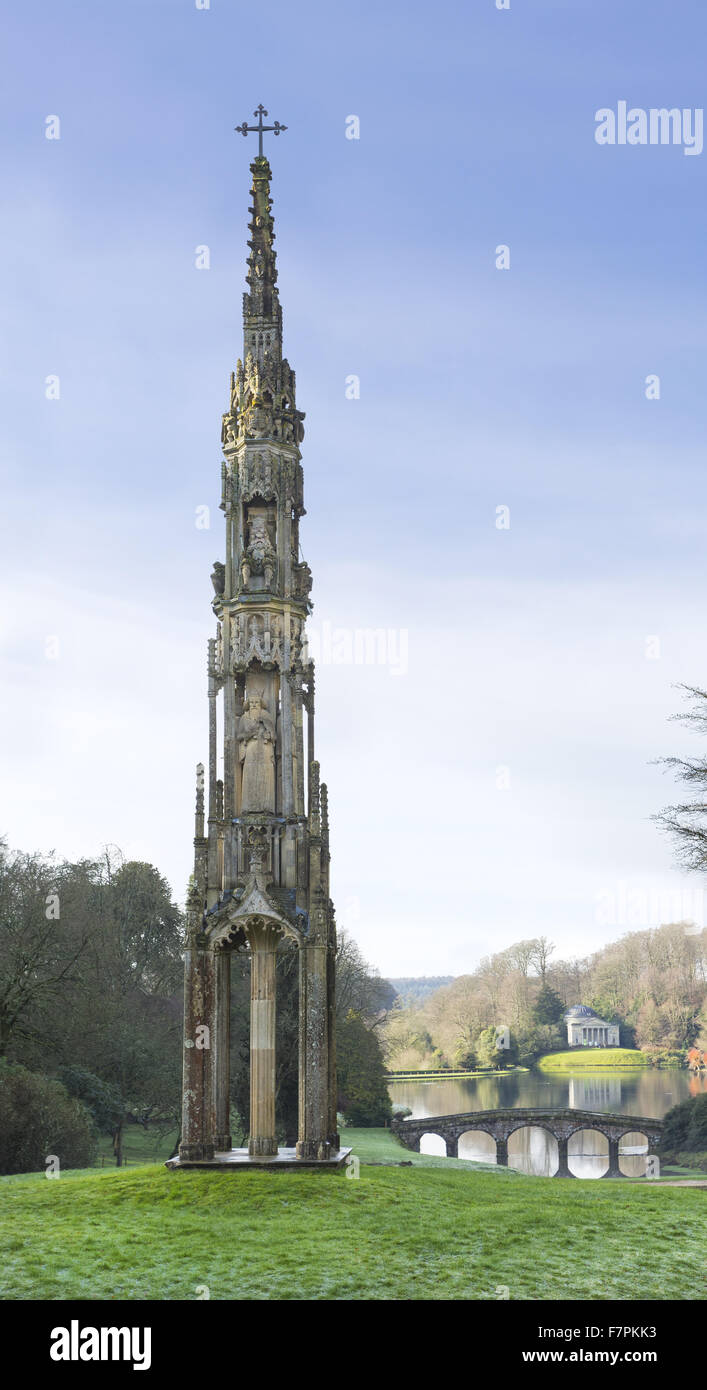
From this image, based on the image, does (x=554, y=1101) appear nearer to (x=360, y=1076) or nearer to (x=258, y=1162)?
(x=360, y=1076)

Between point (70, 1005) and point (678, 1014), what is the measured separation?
3852 inches

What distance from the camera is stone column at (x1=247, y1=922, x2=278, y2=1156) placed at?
23109 millimetres

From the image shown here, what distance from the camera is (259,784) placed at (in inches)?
980

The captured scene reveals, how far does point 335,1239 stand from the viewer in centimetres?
1752

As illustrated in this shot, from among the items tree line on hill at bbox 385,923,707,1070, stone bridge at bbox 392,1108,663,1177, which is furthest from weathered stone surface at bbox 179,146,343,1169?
tree line on hill at bbox 385,923,707,1070

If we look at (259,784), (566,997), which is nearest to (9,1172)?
(259,784)

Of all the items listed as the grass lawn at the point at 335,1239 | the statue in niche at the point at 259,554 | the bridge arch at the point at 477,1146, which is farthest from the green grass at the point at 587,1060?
the statue in niche at the point at 259,554

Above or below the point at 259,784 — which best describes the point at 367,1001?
below

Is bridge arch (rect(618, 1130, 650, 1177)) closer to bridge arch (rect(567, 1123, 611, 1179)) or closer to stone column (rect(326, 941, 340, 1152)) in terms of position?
bridge arch (rect(567, 1123, 611, 1179))

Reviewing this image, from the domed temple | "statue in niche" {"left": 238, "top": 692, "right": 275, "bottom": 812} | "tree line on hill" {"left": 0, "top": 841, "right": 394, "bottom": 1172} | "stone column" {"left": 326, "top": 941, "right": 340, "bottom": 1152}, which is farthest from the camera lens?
the domed temple

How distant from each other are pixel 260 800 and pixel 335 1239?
30.7ft

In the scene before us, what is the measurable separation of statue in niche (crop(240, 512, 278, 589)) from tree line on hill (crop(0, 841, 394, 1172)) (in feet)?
25.6

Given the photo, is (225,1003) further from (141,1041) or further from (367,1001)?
(367,1001)
